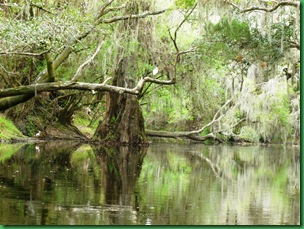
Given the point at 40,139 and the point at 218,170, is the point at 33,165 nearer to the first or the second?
the point at 218,170

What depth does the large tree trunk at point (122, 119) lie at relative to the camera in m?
22.4

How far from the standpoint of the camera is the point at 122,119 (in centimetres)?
2245

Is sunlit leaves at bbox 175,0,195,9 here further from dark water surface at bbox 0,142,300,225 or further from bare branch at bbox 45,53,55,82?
dark water surface at bbox 0,142,300,225

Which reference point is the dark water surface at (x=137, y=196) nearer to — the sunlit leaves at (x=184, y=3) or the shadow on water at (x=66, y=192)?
the shadow on water at (x=66, y=192)

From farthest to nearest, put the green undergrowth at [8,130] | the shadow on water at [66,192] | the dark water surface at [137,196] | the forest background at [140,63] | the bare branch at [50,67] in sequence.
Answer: the green undergrowth at [8,130] < the bare branch at [50,67] < the forest background at [140,63] < the dark water surface at [137,196] < the shadow on water at [66,192]

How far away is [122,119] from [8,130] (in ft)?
15.0

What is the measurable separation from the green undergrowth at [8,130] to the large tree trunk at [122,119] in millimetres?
3404

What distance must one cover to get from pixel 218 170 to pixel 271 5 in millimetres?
4858

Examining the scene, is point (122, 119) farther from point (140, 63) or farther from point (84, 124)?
point (84, 124)

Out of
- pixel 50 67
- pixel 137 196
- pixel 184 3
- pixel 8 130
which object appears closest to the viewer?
pixel 137 196

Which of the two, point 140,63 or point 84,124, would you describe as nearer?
point 140,63

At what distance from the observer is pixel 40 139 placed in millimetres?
24641

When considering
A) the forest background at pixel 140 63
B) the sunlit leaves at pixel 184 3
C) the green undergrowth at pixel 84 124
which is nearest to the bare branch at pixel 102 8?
the forest background at pixel 140 63

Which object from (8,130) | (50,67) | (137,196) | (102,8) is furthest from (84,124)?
(137,196)
